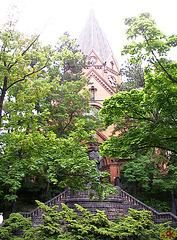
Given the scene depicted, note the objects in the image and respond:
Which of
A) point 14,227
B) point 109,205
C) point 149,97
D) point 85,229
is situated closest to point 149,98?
point 149,97

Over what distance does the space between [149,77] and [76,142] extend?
135 inches

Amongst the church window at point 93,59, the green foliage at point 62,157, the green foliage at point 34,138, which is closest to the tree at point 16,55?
the green foliage at point 34,138

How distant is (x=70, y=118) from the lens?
2247 cm

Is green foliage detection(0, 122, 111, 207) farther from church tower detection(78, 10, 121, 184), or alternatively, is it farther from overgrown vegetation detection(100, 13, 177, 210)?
church tower detection(78, 10, 121, 184)

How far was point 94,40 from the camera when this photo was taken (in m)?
47.0

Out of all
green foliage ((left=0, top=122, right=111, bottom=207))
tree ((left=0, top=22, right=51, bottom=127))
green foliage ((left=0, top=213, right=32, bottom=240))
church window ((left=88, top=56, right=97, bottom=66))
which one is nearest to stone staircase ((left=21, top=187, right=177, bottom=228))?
green foliage ((left=0, top=213, right=32, bottom=240))

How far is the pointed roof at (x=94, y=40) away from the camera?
45875 millimetres

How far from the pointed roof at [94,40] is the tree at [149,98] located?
37.4 meters

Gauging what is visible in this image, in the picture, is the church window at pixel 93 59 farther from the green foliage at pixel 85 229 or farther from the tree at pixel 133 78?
the green foliage at pixel 85 229

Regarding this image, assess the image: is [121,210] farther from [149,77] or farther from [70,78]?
[70,78]

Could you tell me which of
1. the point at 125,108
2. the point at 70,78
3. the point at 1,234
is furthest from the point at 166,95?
the point at 70,78

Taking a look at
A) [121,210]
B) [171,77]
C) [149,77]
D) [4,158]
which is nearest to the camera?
[171,77]

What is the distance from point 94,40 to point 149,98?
4077cm

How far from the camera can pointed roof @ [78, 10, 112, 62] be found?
45.9 metres
